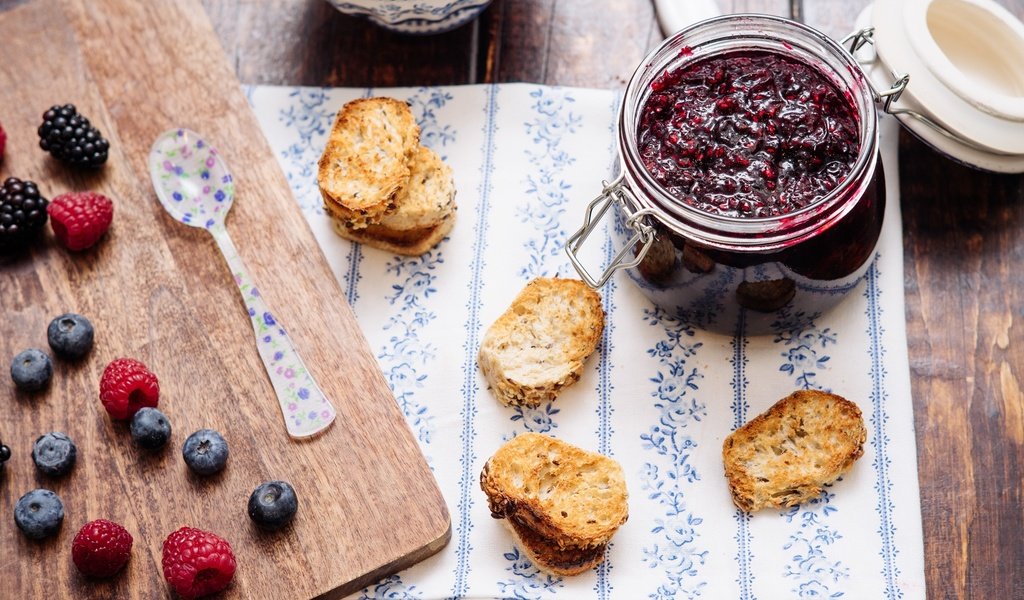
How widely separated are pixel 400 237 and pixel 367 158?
19 centimetres

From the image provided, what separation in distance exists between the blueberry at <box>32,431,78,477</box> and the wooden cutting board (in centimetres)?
3

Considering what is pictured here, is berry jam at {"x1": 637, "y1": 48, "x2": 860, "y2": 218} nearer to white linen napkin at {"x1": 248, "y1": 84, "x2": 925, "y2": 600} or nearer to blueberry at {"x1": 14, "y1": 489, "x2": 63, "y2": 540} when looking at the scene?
white linen napkin at {"x1": 248, "y1": 84, "x2": 925, "y2": 600}

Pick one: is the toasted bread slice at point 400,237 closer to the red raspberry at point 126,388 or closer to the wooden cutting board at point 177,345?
the wooden cutting board at point 177,345

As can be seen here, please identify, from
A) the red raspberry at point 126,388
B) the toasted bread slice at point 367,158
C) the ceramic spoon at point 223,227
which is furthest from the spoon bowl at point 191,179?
the red raspberry at point 126,388

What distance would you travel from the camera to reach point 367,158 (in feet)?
7.84

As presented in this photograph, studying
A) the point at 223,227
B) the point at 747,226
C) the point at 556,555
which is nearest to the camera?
the point at 747,226

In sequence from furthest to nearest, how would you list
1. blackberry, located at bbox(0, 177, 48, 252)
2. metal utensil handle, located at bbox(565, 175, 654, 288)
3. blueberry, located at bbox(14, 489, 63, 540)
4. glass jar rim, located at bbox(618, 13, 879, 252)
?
blackberry, located at bbox(0, 177, 48, 252)
blueberry, located at bbox(14, 489, 63, 540)
metal utensil handle, located at bbox(565, 175, 654, 288)
glass jar rim, located at bbox(618, 13, 879, 252)

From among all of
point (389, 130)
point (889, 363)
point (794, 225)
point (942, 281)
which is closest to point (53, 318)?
point (389, 130)

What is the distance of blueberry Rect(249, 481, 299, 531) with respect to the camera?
→ 2.16 meters

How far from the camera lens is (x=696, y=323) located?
235 cm

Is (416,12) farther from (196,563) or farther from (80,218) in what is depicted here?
(196,563)

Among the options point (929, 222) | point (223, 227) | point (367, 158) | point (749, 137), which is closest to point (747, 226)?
point (749, 137)

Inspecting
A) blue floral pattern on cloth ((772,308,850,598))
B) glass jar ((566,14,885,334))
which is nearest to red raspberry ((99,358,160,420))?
glass jar ((566,14,885,334))

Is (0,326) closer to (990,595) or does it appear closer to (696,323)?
(696,323)
